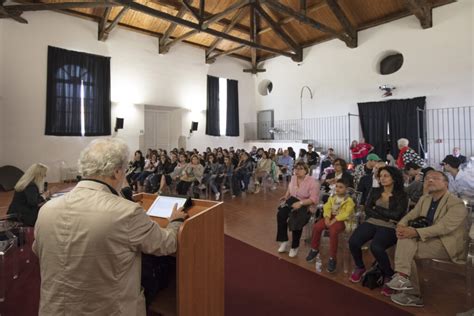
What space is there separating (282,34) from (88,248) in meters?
10.7

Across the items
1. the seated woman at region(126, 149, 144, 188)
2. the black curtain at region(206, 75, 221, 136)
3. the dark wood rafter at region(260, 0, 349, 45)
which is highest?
the dark wood rafter at region(260, 0, 349, 45)

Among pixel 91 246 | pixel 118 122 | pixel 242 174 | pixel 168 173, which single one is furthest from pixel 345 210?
pixel 118 122

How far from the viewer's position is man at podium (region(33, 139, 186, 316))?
1.13 meters

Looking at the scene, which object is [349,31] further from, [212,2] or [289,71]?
[212,2]

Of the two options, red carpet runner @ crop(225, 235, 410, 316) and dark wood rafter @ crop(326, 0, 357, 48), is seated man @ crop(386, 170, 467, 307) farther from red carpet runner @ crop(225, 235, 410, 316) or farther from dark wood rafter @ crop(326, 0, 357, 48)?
dark wood rafter @ crop(326, 0, 357, 48)

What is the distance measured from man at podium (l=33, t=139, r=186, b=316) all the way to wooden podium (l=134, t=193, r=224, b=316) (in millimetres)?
282

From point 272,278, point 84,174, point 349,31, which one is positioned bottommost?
point 272,278

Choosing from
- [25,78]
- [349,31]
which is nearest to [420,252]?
[349,31]

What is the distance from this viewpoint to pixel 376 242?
2.48 m

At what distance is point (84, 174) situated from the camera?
124cm

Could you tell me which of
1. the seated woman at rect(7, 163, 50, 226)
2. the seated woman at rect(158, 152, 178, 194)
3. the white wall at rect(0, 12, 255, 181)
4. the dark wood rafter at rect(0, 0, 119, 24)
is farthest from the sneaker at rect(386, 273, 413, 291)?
the white wall at rect(0, 12, 255, 181)

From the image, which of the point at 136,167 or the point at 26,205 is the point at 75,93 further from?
the point at 26,205

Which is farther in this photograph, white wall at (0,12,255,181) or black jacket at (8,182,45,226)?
white wall at (0,12,255,181)

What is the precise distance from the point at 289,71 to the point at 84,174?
11680mm
